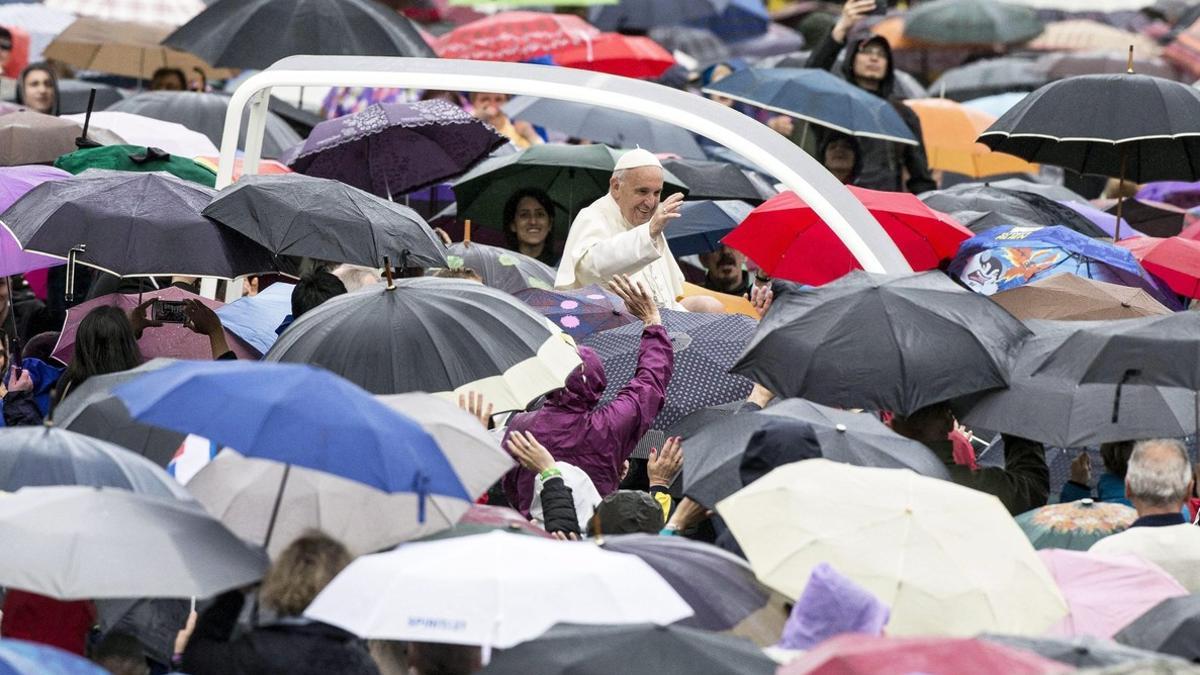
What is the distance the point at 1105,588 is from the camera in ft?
21.4

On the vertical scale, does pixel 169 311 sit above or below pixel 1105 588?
below

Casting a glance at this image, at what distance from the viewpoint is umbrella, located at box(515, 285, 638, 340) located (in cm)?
952

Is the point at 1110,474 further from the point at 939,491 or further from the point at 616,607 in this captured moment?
the point at 616,607

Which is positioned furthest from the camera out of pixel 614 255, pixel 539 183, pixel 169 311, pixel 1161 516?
pixel 539 183

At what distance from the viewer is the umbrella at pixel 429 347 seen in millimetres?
7605

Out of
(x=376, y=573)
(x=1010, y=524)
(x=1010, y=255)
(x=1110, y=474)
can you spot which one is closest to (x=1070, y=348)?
(x=1110, y=474)

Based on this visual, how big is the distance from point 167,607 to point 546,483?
131 cm

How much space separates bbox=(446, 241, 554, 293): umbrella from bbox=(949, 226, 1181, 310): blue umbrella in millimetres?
1910

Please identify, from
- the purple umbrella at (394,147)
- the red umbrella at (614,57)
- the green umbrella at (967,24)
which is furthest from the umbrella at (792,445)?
the green umbrella at (967,24)

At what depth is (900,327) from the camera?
7949 millimetres

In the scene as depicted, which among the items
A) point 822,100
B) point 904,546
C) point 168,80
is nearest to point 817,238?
point 822,100

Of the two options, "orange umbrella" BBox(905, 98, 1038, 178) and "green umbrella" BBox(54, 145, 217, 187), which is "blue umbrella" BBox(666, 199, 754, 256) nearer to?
"green umbrella" BBox(54, 145, 217, 187)

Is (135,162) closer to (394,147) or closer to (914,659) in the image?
(394,147)

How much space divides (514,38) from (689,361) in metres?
7.94
